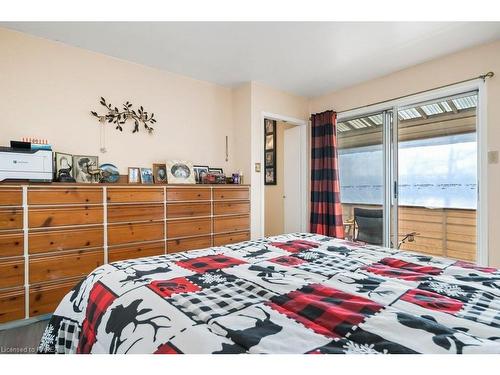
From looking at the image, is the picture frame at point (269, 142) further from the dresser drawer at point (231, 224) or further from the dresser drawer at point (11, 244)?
the dresser drawer at point (11, 244)

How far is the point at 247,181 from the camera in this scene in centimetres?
369

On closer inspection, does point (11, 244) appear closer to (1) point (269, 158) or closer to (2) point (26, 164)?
(2) point (26, 164)

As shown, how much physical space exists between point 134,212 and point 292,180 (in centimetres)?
A: 264

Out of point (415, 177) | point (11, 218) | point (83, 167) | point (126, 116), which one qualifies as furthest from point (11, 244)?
point (415, 177)

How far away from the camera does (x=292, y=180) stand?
178 inches

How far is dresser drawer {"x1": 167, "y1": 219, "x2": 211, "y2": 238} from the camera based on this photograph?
2.90 metres

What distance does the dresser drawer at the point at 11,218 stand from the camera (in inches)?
80.1

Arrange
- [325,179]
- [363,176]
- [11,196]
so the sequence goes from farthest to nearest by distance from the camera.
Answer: [325,179] < [363,176] < [11,196]

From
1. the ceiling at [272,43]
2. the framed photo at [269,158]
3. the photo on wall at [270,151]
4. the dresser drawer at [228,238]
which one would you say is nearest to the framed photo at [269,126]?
the photo on wall at [270,151]

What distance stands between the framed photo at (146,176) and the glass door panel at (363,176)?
2.68 metres
